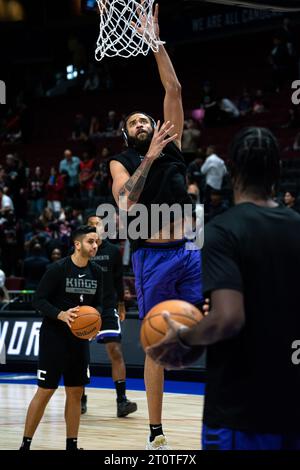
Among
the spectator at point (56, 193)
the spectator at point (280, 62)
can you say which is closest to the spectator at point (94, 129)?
the spectator at point (56, 193)

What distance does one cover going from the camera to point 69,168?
74.9 ft

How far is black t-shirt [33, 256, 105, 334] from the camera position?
7.29 metres

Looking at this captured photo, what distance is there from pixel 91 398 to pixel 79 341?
420cm

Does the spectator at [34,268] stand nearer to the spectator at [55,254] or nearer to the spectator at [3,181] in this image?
the spectator at [55,254]

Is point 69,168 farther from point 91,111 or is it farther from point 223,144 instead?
point 91,111

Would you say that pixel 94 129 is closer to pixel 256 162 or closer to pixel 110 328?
pixel 110 328

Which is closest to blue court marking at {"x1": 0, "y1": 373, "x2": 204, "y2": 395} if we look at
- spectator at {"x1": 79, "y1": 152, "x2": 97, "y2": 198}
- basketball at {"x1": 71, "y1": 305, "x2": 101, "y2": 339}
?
basketball at {"x1": 71, "y1": 305, "x2": 101, "y2": 339}

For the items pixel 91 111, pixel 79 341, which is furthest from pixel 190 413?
pixel 91 111

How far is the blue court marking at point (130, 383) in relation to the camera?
1152 cm

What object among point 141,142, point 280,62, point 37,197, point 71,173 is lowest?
point 37,197

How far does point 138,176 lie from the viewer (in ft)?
19.9

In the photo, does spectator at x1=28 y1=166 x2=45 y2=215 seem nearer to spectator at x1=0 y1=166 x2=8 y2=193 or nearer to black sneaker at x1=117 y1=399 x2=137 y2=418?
spectator at x1=0 y1=166 x2=8 y2=193

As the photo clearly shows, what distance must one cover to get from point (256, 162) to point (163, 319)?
0.75 meters

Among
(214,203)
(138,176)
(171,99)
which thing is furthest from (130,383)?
(138,176)
